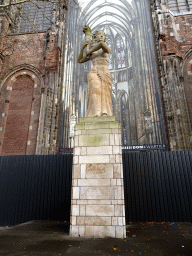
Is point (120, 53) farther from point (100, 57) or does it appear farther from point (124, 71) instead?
point (100, 57)

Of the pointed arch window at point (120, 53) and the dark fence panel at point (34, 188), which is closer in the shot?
the dark fence panel at point (34, 188)

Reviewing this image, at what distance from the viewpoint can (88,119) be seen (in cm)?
474

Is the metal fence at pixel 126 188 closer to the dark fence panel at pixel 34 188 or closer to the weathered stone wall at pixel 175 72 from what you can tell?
the dark fence panel at pixel 34 188

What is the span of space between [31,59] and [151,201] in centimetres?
1392

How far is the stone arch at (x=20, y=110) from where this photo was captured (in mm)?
12711

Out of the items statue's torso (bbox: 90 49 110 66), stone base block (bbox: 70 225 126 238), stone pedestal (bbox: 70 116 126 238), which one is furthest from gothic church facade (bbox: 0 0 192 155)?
stone base block (bbox: 70 225 126 238)

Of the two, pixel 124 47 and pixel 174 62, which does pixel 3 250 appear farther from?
pixel 124 47

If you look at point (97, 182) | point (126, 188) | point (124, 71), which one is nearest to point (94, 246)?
point (97, 182)

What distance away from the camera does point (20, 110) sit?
13484 mm

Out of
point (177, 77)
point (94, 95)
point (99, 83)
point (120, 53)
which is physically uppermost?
point (120, 53)

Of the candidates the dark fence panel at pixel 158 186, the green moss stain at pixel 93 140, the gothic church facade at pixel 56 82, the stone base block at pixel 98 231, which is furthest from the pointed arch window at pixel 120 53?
the stone base block at pixel 98 231

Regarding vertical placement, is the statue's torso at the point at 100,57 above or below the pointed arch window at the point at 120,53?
below

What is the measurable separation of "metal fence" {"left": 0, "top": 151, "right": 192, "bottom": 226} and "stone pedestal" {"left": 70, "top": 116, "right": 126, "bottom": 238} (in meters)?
2.52

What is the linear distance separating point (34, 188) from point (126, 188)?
3517mm
